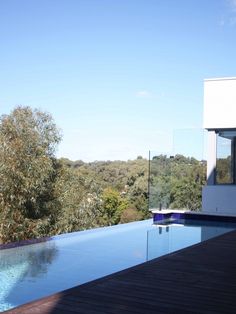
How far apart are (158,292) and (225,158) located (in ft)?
29.5

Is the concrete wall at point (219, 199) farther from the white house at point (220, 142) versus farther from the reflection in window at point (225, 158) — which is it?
the reflection in window at point (225, 158)

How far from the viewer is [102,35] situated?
47.1 feet

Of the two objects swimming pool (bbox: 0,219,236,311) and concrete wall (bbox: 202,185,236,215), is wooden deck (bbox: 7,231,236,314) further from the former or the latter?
concrete wall (bbox: 202,185,236,215)

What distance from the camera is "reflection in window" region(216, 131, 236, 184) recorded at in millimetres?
12375

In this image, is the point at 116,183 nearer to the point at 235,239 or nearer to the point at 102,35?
the point at 102,35

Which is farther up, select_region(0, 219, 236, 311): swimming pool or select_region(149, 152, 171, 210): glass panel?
select_region(149, 152, 171, 210): glass panel

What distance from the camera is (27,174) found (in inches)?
441

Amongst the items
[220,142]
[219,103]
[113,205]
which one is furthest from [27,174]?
[113,205]

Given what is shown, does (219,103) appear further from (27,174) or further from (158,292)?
(158,292)

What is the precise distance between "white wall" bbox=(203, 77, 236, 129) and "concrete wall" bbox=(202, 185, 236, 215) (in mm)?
1740

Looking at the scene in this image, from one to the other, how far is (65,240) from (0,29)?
24.9ft

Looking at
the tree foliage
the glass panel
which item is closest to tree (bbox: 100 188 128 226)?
the tree foliage

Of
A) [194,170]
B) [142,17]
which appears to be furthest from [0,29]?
[194,170]

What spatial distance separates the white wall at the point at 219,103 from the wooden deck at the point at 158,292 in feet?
24.0
